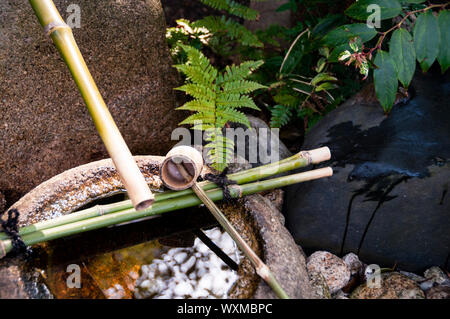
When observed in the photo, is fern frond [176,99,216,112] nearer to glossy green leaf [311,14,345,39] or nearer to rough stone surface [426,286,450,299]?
glossy green leaf [311,14,345,39]

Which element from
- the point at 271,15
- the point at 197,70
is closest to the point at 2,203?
the point at 197,70

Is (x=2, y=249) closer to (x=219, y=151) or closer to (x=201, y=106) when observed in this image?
(x=219, y=151)

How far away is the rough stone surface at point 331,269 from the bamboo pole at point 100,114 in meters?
1.22

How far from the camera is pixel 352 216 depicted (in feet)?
7.59

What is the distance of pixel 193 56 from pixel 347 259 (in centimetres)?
178

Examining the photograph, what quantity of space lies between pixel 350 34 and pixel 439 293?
168 cm

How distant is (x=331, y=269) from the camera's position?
7.43 feet

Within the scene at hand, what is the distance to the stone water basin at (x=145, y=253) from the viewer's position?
1745 millimetres

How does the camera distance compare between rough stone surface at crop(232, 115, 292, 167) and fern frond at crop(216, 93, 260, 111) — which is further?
rough stone surface at crop(232, 115, 292, 167)

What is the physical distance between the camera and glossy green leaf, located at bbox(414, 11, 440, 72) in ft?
6.64

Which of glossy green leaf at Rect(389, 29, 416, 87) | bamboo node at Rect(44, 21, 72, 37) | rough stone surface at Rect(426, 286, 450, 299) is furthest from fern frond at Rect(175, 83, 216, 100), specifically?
rough stone surface at Rect(426, 286, 450, 299)

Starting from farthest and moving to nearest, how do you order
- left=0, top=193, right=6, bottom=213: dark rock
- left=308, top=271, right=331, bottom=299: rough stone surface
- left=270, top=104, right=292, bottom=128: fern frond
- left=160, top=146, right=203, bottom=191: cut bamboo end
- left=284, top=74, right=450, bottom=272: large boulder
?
left=270, top=104, right=292, bottom=128: fern frond
left=0, top=193, right=6, bottom=213: dark rock
left=284, top=74, right=450, bottom=272: large boulder
left=308, top=271, right=331, bottom=299: rough stone surface
left=160, top=146, right=203, bottom=191: cut bamboo end

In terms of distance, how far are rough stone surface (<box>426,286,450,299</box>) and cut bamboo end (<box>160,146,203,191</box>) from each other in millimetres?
1580

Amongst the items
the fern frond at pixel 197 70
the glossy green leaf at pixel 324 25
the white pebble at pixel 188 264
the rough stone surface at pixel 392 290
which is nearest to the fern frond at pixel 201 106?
the fern frond at pixel 197 70
